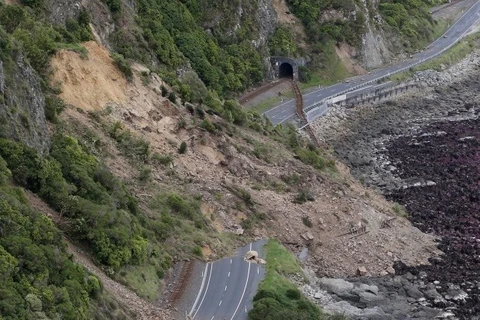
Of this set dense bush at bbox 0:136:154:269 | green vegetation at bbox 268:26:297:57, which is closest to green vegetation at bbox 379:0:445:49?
green vegetation at bbox 268:26:297:57

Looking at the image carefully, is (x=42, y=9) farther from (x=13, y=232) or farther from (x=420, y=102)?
(x=420, y=102)

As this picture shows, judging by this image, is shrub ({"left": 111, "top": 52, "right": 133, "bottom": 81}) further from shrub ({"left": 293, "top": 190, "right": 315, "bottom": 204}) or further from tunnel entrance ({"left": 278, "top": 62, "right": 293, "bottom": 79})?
tunnel entrance ({"left": 278, "top": 62, "right": 293, "bottom": 79})

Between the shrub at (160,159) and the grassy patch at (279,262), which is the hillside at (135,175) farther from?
the grassy patch at (279,262)

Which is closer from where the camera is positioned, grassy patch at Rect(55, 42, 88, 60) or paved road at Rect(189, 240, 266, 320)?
paved road at Rect(189, 240, 266, 320)

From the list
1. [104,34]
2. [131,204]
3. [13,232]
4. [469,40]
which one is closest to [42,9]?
[104,34]

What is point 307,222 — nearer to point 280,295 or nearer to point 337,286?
point 337,286

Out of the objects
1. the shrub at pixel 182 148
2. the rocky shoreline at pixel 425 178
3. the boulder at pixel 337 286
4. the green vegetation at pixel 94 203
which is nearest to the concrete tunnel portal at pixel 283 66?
the rocky shoreline at pixel 425 178
